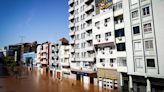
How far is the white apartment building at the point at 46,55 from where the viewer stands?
87.5 meters

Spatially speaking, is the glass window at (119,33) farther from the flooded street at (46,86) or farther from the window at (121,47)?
the flooded street at (46,86)

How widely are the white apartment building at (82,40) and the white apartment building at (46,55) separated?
26.6 m

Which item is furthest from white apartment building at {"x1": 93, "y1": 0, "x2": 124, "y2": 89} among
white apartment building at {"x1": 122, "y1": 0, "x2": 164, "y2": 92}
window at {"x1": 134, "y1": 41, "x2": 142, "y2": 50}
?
window at {"x1": 134, "y1": 41, "x2": 142, "y2": 50}

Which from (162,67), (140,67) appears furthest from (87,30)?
(162,67)

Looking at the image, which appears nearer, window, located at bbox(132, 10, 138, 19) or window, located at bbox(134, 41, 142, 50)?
window, located at bbox(134, 41, 142, 50)

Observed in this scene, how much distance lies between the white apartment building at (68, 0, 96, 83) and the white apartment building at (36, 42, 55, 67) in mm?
26621

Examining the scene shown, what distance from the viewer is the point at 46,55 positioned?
9500 cm

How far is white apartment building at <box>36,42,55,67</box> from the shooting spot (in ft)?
287

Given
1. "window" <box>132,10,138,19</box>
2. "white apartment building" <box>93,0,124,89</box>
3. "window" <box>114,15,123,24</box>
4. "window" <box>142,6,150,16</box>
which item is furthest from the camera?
"window" <box>114,15,123,24</box>

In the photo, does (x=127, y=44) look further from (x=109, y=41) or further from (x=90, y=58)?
(x=90, y=58)

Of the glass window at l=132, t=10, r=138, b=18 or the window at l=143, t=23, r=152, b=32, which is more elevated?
the glass window at l=132, t=10, r=138, b=18

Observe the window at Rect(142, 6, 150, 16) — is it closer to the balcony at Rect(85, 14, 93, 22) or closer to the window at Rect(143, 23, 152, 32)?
the window at Rect(143, 23, 152, 32)

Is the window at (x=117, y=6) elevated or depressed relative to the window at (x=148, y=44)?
elevated

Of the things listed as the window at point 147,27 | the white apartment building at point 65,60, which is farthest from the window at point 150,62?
the white apartment building at point 65,60
